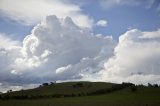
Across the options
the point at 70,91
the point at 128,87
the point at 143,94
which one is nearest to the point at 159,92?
the point at 143,94

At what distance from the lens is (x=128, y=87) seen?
189m

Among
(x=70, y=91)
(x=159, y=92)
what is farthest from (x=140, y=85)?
(x=70, y=91)

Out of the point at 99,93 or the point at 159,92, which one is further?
the point at 99,93

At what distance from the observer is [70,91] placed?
198500mm

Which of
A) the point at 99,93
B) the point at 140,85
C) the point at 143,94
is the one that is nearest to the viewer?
the point at 143,94

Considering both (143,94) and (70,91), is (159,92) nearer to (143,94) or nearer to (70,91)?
(143,94)

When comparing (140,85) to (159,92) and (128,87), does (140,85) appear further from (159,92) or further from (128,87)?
(159,92)

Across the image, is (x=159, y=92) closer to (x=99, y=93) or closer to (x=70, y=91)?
(x=99, y=93)

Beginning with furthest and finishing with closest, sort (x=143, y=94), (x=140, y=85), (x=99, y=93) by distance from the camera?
(x=140, y=85), (x=99, y=93), (x=143, y=94)

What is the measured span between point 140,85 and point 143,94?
1350 inches

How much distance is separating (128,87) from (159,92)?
24.9m

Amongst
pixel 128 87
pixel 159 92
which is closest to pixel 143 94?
pixel 159 92

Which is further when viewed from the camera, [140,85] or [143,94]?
[140,85]

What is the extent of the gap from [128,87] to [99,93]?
20466 millimetres
